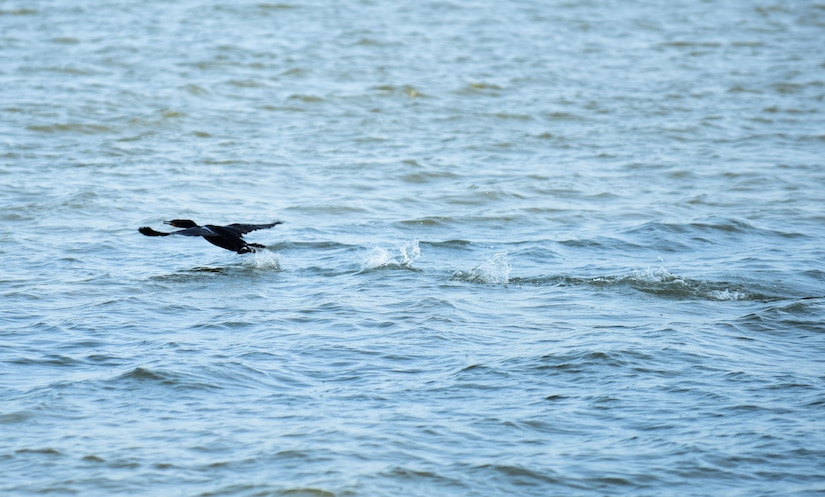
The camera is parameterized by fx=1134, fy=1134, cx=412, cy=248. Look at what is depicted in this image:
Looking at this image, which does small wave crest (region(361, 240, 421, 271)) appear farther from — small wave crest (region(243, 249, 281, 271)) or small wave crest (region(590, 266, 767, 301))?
small wave crest (region(590, 266, 767, 301))

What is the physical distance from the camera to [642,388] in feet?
22.3

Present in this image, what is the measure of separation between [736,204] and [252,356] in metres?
6.69

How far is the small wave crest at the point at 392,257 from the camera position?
31.2ft

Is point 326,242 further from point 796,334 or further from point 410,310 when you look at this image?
point 796,334

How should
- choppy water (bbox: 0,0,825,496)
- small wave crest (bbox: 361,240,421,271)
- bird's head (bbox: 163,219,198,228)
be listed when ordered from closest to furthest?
choppy water (bbox: 0,0,825,496) → bird's head (bbox: 163,219,198,228) → small wave crest (bbox: 361,240,421,271)

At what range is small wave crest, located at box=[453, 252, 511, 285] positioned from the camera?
9.14 metres

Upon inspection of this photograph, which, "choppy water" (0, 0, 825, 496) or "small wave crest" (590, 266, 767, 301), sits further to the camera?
"small wave crest" (590, 266, 767, 301)

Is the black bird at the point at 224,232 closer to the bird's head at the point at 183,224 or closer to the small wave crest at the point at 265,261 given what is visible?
the bird's head at the point at 183,224

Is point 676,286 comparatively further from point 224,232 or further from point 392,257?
point 224,232

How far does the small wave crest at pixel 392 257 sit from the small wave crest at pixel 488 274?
54 cm

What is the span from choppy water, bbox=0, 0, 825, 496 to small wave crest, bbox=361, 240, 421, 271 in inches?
1.2

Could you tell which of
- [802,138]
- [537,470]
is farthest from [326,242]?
[802,138]

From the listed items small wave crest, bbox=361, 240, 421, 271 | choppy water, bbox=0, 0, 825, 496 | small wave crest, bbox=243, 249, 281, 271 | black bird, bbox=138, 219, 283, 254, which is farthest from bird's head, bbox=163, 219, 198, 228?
small wave crest, bbox=361, 240, 421, 271

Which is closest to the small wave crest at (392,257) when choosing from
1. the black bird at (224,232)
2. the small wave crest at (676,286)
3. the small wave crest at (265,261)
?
the small wave crest at (265,261)
